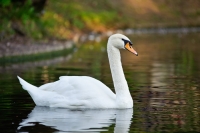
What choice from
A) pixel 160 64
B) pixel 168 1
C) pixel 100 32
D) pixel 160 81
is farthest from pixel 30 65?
pixel 168 1

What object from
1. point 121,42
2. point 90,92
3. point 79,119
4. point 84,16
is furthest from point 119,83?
point 84,16

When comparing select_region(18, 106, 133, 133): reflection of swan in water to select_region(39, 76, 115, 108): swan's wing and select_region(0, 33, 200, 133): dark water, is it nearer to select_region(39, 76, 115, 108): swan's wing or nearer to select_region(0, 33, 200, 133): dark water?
select_region(0, 33, 200, 133): dark water

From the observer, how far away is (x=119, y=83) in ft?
39.5

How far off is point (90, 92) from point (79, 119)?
111 cm

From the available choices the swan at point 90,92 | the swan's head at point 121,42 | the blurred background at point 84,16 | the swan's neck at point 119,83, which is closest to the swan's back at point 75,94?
the swan at point 90,92

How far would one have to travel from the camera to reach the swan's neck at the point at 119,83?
11.8m

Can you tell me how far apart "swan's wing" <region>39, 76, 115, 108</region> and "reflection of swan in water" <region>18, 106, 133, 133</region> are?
0.17m

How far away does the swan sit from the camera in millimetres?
11773

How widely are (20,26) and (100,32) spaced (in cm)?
2474

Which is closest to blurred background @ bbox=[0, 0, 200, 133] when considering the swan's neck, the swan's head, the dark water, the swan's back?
the dark water

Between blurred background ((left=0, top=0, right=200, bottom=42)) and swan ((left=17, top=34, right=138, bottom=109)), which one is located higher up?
blurred background ((left=0, top=0, right=200, bottom=42))

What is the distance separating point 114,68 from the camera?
12250 mm

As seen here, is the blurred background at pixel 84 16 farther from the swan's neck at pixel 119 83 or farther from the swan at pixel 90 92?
the swan's neck at pixel 119 83

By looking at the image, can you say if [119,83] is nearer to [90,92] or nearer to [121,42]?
[90,92]
